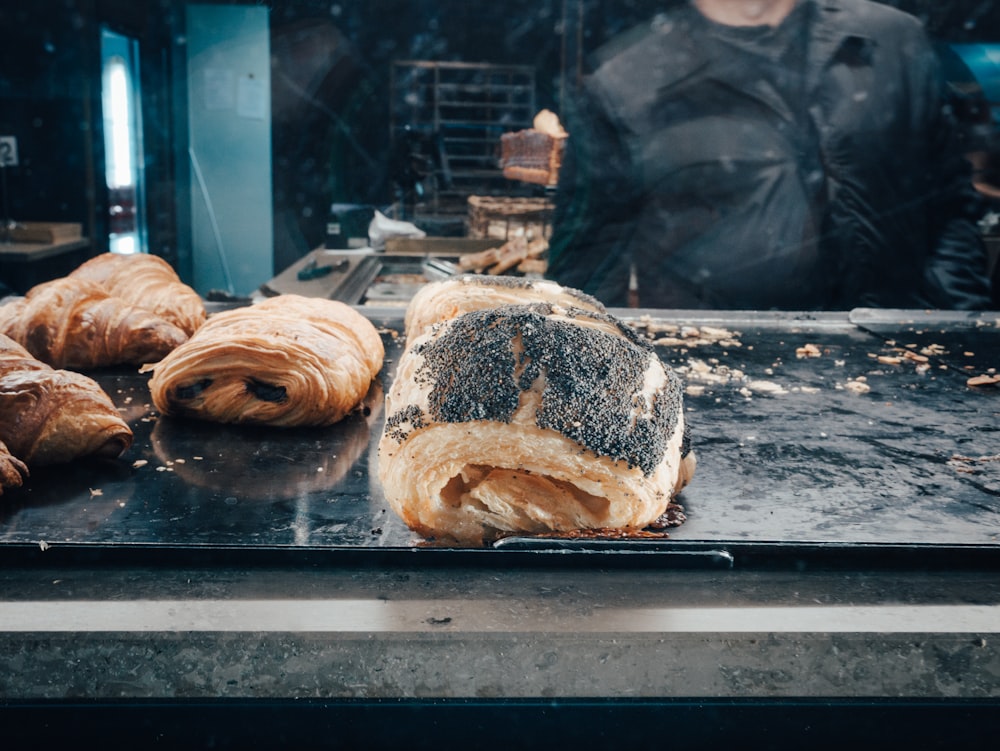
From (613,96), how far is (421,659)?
374 cm

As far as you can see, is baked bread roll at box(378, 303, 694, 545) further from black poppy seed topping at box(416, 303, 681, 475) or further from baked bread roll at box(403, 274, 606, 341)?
baked bread roll at box(403, 274, 606, 341)

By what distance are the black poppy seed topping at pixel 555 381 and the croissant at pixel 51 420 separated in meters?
0.63

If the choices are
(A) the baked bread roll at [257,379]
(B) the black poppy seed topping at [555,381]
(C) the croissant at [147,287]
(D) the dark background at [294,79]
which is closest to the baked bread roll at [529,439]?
(B) the black poppy seed topping at [555,381]

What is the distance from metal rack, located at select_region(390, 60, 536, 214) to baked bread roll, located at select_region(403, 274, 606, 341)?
4517 millimetres

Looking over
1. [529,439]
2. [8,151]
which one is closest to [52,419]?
[529,439]

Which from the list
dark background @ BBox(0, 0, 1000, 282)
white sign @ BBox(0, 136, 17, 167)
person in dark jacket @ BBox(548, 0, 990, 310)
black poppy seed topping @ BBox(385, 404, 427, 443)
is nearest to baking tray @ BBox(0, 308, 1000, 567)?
black poppy seed topping @ BBox(385, 404, 427, 443)

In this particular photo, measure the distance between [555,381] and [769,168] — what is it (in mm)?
3570

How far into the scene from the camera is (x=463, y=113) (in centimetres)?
707

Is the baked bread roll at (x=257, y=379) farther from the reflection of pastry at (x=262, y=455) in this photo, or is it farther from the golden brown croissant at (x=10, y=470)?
the golden brown croissant at (x=10, y=470)

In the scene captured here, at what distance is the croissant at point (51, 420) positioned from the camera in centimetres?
145

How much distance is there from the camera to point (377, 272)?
4.47m

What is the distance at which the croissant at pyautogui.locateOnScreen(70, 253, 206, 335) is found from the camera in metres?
2.46

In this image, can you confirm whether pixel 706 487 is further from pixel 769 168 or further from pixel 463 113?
pixel 463 113
